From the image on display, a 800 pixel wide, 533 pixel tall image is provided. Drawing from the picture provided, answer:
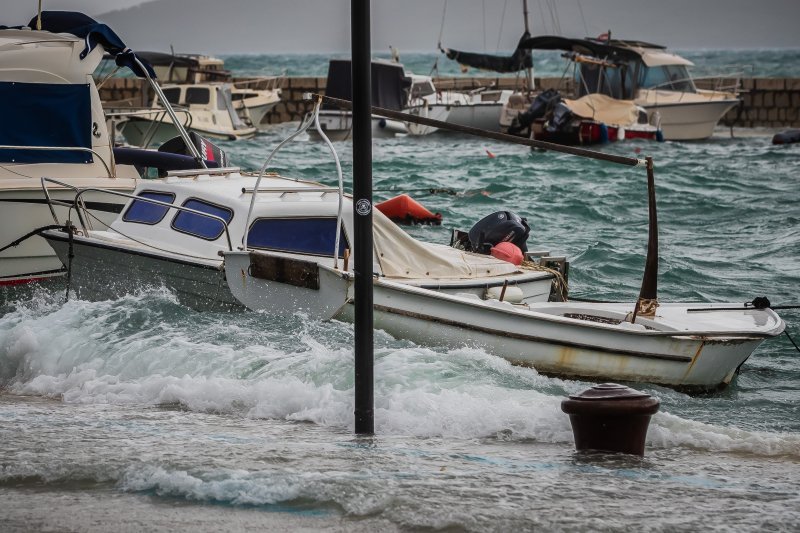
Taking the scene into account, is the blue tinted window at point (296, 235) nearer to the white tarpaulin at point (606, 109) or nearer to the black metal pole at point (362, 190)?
the black metal pole at point (362, 190)

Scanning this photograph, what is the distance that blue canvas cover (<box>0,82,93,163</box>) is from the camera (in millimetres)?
15875

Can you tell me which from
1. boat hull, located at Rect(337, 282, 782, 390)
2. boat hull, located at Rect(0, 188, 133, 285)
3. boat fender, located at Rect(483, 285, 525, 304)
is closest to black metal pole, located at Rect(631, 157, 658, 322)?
boat hull, located at Rect(337, 282, 782, 390)

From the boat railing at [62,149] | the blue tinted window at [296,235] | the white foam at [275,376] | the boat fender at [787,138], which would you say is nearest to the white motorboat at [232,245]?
the blue tinted window at [296,235]

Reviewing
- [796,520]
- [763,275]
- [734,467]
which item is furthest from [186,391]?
[763,275]

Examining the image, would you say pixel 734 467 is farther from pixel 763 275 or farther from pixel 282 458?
pixel 763 275

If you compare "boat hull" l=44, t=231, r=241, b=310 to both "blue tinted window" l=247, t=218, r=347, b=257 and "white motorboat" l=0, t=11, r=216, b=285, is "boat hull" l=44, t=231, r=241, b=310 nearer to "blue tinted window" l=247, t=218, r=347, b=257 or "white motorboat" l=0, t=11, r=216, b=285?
"blue tinted window" l=247, t=218, r=347, b=257

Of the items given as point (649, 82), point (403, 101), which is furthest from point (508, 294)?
point (649, 82)

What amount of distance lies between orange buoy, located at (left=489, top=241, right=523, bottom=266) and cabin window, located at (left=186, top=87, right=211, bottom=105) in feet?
98.6

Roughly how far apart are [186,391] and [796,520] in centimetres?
526

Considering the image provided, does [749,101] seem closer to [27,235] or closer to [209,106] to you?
[209,106]

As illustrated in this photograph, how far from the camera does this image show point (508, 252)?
45.3 ft

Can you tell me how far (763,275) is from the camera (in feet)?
63.6

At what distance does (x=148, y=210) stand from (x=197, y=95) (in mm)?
29848

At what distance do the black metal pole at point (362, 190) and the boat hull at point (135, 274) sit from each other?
160 inches
